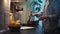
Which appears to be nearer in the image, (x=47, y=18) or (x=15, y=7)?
(x=47, y=18)

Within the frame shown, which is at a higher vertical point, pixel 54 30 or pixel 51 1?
pixel 51 1

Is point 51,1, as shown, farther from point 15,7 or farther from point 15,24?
point 15,7

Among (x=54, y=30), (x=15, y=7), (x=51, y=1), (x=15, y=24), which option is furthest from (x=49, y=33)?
(x=15, y=7)

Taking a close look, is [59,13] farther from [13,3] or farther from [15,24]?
[13,3]

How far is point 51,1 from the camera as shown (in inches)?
23.9

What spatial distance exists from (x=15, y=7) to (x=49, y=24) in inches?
39.1

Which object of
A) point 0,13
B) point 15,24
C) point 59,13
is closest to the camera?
point 59,13

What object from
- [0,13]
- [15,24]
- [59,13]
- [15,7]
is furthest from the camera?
[15,7]

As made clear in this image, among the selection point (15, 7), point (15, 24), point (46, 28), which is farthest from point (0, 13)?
point (46, 28)

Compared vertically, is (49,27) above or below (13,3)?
below

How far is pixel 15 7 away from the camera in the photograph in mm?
1539

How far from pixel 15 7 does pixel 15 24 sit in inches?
26.3

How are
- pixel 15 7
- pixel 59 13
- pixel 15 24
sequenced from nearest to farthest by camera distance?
pixel 59 13
pixel 15 24
pixel 15 7

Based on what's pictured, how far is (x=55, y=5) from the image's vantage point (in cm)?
57
